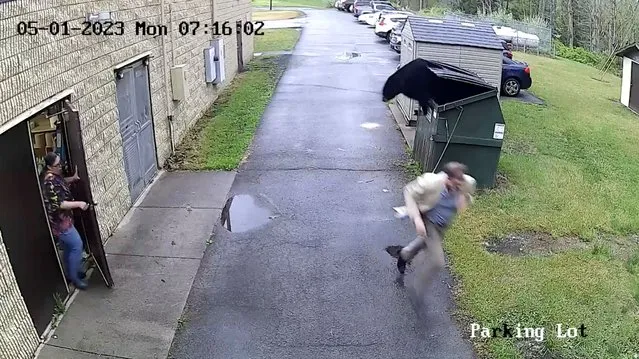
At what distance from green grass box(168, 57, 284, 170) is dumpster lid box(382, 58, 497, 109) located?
3.26 m

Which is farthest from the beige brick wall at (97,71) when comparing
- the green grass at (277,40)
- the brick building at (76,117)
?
the green grass at (277,40)

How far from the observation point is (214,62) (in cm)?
1603

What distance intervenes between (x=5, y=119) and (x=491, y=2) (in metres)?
49.6

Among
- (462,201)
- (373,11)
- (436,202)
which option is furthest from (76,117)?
(373,11)

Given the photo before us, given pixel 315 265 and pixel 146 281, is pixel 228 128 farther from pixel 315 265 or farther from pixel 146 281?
pixel 146 281

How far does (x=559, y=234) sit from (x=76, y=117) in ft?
20.6

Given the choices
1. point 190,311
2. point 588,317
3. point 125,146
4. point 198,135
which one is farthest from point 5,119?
point 198,135

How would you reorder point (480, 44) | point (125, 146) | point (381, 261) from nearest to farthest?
1. point (381, 261)
2. point (125, 146)
3. point (480, 44)

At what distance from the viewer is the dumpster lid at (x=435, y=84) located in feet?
32.4

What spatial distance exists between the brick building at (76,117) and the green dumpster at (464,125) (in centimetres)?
457

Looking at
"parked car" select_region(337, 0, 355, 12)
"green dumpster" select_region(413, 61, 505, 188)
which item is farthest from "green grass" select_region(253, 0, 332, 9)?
"green dumpster" select_region(413, 61, 505, 188)

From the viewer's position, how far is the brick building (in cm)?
550

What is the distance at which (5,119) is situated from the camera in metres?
5.40

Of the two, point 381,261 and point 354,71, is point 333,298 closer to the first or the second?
point 381,261
